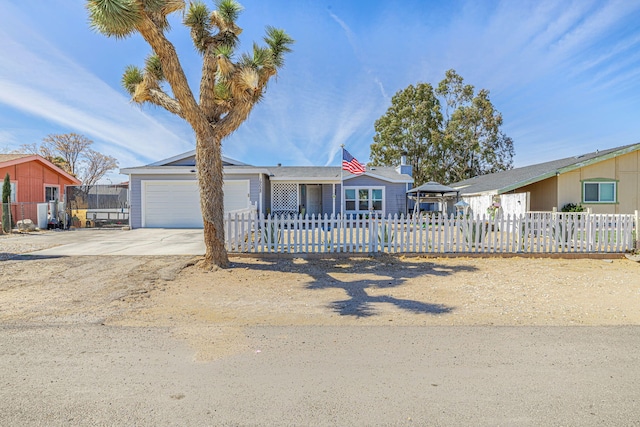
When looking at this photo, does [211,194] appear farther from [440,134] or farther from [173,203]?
[440,134]

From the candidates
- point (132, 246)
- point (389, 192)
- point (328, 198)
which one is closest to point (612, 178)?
point (389, 192)

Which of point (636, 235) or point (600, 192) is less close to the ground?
point (600, 192)

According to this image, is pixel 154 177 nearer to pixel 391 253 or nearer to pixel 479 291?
pixel 391 253

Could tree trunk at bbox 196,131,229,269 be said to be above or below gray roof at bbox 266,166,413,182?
below

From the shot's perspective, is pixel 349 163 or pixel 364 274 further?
pixel 349 163

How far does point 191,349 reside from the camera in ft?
12.7

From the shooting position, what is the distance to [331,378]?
323cm

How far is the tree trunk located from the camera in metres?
8.37

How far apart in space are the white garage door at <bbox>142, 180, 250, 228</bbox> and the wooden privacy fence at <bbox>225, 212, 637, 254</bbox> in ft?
26.7

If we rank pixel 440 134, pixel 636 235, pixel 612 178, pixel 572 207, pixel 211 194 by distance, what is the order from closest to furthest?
pixel 211 194 < pixel 636 235 < pixel 572 207 < pixel 612 178 < pixel 440 134

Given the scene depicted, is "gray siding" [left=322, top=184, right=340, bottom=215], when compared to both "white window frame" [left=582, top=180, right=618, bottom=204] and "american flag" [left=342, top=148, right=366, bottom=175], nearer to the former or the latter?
"american flag" [left=342, top=148, right=366, bottom=175]

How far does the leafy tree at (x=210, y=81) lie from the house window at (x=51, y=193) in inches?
684

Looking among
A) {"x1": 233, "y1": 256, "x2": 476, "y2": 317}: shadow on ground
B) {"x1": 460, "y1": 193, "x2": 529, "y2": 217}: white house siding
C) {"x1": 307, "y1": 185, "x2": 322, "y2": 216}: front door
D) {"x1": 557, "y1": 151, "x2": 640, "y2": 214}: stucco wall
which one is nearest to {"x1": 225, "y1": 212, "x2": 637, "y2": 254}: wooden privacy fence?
{"x1": 233, "y1": 256, "x2": 476, "y2": 317}: shadow on ground

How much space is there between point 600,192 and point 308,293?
15748 millimetres
